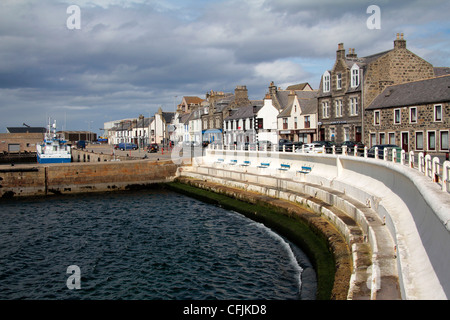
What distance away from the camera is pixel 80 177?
4125 centimetres

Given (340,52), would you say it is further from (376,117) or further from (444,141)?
(444,141)

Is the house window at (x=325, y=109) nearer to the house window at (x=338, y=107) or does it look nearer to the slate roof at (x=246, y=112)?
the house window at (x=338, y=107)

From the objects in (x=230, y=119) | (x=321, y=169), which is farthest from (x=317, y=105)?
(x=321, y=169)

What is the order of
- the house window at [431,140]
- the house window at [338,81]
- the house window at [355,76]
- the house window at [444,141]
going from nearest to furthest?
the house window at [444,141] → the house window at [431,140] → the house window at [355,76] → the house window at [338,81]

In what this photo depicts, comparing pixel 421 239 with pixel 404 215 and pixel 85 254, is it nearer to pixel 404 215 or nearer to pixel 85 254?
pixel 404 215


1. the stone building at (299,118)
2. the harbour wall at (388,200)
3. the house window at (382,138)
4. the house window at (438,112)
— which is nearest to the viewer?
the harbour wall at (388,200)

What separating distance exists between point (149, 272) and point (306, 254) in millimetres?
6482

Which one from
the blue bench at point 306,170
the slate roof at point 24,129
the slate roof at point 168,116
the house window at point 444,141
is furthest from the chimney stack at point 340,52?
the slate roof at point 24,129

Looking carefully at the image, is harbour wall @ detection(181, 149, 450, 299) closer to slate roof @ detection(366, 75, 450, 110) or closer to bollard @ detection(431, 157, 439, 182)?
bollard @ detection(431, 157, 439, 182)

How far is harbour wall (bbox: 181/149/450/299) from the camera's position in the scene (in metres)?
8.71

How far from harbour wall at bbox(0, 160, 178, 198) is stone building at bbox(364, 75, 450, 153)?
22093 mm

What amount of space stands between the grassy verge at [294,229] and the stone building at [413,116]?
19046 mm

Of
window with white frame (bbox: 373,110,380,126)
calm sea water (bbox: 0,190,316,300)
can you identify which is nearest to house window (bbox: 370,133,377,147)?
window with white frame (bbox: 373,110,380,126)

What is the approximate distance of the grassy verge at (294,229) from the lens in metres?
13.4
